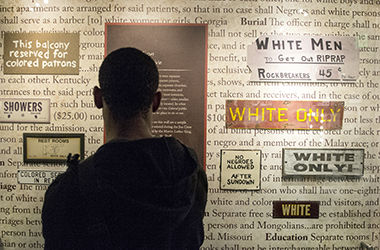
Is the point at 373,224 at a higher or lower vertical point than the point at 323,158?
lower

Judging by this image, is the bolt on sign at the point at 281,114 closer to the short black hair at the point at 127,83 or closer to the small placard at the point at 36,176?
the short black hair at the point at 127,83

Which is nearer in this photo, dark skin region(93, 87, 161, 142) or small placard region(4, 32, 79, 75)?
dark skin region(93, 87, 161, 142)

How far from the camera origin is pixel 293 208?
1.72m

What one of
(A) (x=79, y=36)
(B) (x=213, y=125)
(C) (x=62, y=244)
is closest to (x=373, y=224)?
(B) (x=213, y=125)

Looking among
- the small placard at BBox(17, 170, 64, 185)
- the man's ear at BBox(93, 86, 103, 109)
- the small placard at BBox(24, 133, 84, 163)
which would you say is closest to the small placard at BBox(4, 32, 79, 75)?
the small placard at BBox(24, 133, 84, 163)

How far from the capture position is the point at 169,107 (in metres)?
1.68

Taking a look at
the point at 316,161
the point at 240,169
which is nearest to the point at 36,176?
the point at 240,169

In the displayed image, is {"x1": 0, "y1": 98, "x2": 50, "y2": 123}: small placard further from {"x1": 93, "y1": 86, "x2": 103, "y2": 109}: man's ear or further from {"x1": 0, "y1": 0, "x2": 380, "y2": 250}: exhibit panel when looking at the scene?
{"x1": 93, "y1": 86, "x2": 103, "y2": 109}: man's ear

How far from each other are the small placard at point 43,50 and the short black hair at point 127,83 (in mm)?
853

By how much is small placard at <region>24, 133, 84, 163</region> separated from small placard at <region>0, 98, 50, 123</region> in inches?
4.6

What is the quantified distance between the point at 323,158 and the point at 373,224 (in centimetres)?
56

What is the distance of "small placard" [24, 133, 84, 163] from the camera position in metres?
1.70

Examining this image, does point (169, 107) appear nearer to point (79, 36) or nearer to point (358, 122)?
point (79, 36)

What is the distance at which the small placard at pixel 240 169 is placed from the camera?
5.59ft
